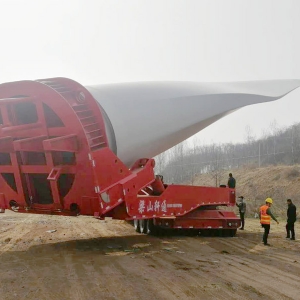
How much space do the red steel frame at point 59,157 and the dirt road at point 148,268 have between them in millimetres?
1099

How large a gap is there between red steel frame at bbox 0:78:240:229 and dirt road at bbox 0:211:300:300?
3.60 feet

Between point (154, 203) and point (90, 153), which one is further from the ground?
point (90, 153)

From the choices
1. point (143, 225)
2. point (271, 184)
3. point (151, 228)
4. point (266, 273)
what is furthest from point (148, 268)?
point (271, 184)

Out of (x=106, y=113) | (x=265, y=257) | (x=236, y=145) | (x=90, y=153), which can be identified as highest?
(x=106, y=113)

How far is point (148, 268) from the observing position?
7305mm

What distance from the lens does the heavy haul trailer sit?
805 centimetres

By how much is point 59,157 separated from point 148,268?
274cm

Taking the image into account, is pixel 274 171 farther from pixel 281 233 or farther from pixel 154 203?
pixel 154 203

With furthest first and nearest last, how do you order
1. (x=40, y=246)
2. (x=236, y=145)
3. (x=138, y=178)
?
(x=236, y=145) < (x=40, y=246) < (x=138, y=178)

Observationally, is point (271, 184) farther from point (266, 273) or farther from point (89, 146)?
point (89, 146)

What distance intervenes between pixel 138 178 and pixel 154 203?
89cm

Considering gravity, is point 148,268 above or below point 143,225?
above

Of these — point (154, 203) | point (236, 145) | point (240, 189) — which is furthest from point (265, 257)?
point (236, 145)

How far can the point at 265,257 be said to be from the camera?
8828 mm
